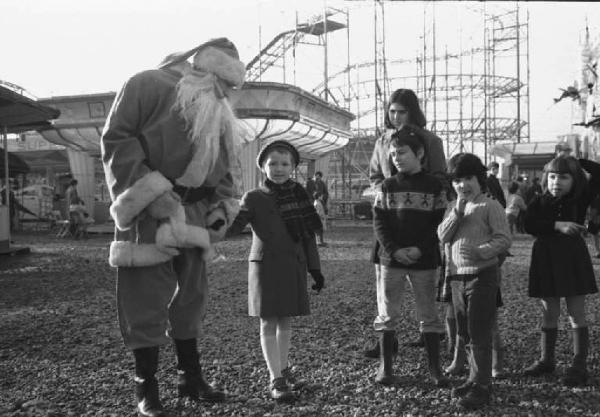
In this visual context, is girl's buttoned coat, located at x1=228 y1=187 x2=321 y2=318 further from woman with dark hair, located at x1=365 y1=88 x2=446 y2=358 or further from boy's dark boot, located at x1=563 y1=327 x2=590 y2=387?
boy's dark boot, located at x1=563 y1=327 x2=590 y2=387

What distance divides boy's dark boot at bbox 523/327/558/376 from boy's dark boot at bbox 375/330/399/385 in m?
0.72

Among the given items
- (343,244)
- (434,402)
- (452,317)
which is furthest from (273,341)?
(343,244)

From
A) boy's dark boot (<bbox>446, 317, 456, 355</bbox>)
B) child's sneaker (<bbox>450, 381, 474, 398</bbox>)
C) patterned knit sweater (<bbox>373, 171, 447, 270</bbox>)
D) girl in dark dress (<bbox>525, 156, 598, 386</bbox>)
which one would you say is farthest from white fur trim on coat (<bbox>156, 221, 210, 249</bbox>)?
girl in dark dress (<bbox>525, 156, 598, 386</bbox>)

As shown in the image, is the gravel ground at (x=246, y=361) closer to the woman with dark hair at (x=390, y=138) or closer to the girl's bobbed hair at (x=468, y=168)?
the woman with dark hair at (x=390, y=138)

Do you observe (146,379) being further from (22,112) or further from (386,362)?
(22,112)

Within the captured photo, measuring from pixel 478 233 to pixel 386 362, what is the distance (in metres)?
0.80

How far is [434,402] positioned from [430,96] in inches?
1074

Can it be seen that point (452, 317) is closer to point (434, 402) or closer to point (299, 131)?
point (434, 402)

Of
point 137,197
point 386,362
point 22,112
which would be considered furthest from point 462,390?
point 22,112

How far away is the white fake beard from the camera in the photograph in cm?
267

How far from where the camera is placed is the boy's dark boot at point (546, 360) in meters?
3.10

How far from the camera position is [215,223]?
9.42 feet

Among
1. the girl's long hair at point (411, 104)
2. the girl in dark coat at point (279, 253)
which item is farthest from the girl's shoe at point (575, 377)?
the girl's long hair at point (411, 104)

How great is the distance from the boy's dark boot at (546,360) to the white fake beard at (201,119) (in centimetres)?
196
